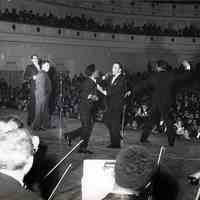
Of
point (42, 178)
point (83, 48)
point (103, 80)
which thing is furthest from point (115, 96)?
point (42, 178)

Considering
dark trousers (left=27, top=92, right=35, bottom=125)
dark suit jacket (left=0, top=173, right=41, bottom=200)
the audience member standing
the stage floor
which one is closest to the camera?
dark suit jacket (left=0, top=173, right=41, bottom=200)

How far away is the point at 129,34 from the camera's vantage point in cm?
649

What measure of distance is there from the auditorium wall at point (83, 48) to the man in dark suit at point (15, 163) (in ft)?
12.3

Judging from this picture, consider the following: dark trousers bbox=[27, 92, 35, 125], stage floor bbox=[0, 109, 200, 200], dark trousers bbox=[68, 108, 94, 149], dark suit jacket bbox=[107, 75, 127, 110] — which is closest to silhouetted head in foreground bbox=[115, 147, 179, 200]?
stage floor bbox=[0, 109, 200, 200]

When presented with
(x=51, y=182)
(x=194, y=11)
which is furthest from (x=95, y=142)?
(x=194, y=11)

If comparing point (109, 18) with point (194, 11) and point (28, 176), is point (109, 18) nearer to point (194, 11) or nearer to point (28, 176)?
point (194, 11)

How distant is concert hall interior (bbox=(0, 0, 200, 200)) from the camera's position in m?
6.23

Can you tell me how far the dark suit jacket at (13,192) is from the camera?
80.5 inches

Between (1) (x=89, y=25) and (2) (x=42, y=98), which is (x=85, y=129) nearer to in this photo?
(2) (x=42, y=98)

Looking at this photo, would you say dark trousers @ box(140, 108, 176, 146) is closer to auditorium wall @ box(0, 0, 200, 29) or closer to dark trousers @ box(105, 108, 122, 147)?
dark trousers @ box(105, 108, 122, 147)

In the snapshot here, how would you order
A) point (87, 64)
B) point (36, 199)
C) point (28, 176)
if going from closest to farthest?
point (36, 199) < point (28, 176) < point (87, 64)

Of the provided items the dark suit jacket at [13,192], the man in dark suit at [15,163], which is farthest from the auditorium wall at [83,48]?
the dark suit jacket at [13,192]

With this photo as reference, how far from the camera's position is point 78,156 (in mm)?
6387

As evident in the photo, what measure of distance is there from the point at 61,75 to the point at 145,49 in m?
1.40
